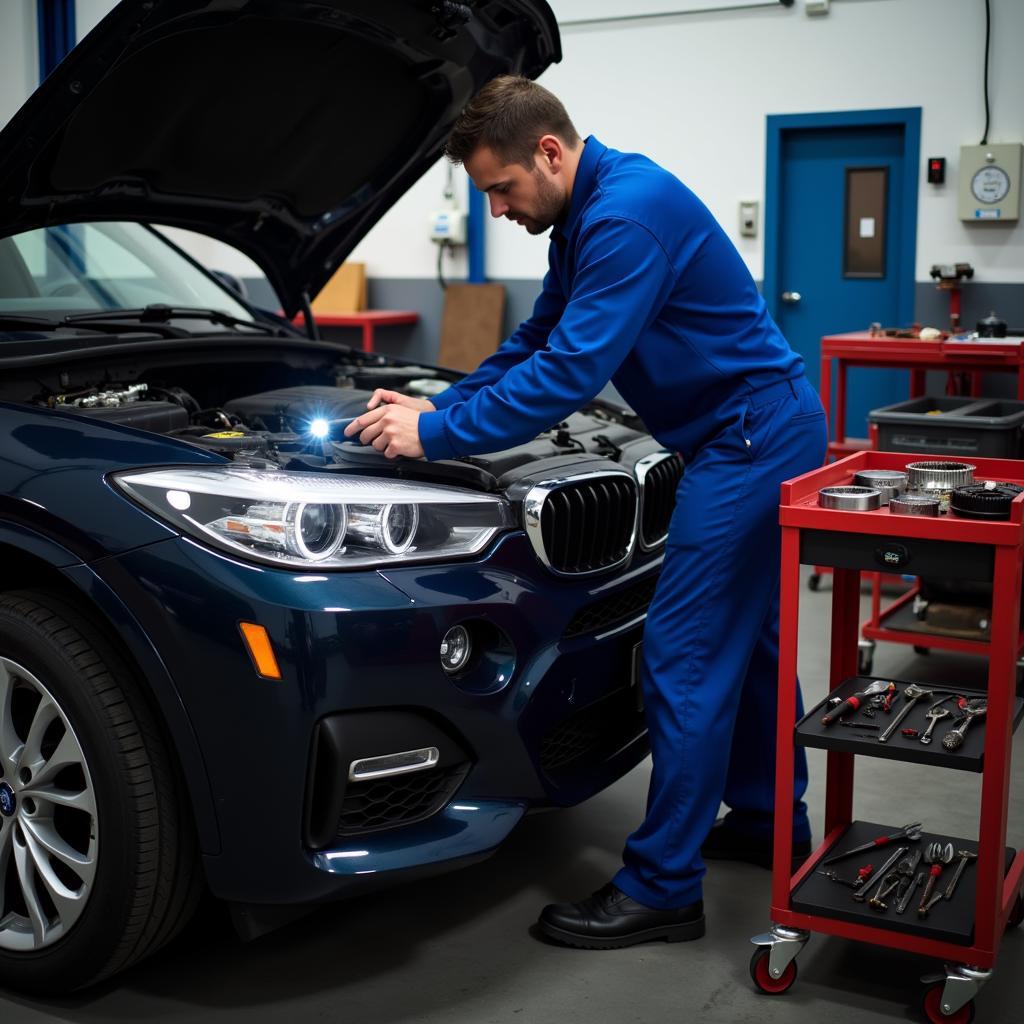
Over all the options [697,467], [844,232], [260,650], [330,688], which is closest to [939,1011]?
[697,467]

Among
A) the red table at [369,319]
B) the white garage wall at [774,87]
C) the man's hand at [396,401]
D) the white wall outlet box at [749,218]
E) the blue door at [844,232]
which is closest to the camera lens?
the man's hand at [396,401]

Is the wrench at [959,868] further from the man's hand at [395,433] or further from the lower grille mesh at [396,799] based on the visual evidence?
the man's hand at [395,433]

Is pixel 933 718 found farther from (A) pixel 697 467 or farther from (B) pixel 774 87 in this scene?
(B) pixel 774 87

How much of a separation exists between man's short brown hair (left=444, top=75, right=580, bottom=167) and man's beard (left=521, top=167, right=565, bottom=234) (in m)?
0.05

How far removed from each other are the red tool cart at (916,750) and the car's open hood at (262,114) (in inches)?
52.0

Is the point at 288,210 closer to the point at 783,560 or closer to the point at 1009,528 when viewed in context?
the point at 783,560

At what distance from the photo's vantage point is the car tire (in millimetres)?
1949

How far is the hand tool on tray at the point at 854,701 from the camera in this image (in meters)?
2.22

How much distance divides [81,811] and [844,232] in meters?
6.12

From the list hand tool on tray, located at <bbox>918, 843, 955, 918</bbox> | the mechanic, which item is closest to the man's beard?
the mechanic

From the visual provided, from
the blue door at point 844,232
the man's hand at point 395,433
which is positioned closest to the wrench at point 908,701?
the man's hand at point 395,433

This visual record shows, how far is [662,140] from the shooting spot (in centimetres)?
766

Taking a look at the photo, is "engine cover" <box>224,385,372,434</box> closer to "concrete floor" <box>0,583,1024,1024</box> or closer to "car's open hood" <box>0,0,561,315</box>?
"car's open hood" <box>0,0,561,315</box>

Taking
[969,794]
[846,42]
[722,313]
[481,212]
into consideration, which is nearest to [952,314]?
[846,42]
